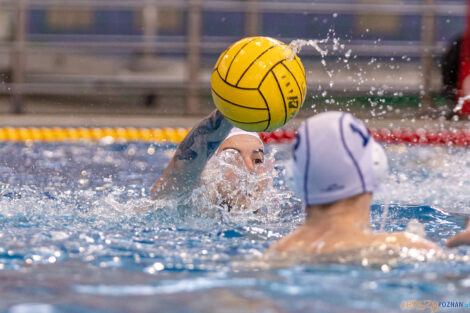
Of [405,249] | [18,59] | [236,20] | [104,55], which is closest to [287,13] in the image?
[236,20]

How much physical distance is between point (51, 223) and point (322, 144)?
4.74 ft

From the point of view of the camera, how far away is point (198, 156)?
9.49 feet

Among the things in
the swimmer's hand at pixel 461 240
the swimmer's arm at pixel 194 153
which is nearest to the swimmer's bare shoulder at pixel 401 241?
the swimmer's hand at pixel 461 240

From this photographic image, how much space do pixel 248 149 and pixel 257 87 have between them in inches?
26.3

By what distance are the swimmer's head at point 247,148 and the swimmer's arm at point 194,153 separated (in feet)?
1.20

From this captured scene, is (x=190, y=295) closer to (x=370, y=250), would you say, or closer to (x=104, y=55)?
(x=370, y=250)

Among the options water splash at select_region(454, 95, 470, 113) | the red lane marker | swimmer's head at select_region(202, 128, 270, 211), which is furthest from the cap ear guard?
water splash at select_region(454, 95, 470, 113)

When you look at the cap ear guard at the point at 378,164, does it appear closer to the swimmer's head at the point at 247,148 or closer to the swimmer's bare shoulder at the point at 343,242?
the swimmer's bare shoulder at the point at 343,242

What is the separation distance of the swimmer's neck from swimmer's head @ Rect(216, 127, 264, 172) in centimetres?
126

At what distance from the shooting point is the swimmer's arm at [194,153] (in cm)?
283

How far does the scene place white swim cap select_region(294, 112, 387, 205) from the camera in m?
2.03

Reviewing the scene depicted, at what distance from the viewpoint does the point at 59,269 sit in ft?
7.36

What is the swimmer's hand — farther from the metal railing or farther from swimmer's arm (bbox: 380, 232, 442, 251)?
the metal railing

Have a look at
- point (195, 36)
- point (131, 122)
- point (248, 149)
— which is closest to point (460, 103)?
point (195, 36)
